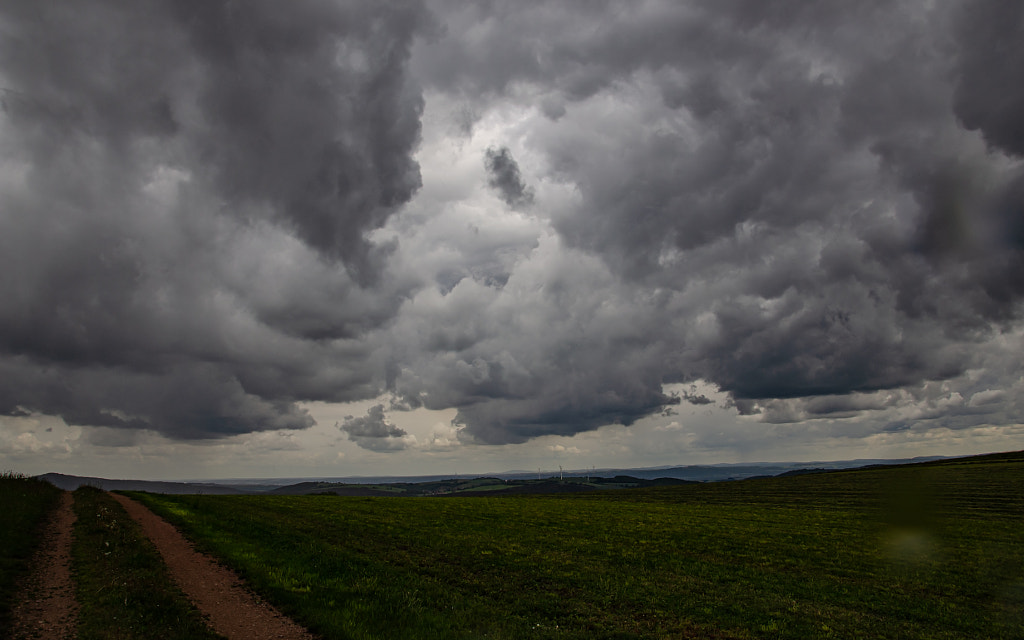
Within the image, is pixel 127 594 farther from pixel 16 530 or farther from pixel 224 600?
pixel 16 530

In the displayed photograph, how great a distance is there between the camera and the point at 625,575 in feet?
78.3

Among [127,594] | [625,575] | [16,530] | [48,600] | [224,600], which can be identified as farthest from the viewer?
[16,530]

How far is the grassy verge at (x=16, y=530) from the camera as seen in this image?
16328mm

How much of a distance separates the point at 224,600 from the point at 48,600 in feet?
16.6

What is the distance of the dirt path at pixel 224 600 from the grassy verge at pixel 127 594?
449mm

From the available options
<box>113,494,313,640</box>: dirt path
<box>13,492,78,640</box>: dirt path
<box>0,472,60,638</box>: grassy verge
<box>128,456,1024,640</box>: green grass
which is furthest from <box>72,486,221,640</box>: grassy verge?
<box>128,456,1024,640</box>: green grass

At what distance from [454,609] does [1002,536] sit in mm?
45022

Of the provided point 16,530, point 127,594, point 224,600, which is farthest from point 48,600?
point 16,530

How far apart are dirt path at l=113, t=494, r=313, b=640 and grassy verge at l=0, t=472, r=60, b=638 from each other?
4586 mm

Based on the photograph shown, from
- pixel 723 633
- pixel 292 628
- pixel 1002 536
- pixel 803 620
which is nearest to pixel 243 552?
pixel 292 628

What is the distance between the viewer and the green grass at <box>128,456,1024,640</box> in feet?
55.4

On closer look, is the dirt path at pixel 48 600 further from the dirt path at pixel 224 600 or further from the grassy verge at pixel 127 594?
the dirt path at pixel 224 600

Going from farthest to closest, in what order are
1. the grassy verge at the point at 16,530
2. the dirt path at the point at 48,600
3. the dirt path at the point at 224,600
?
the grassy verge at the point at 16,530 < the dirt path at the point at 224,600 < the dirt path at the point at 48,600

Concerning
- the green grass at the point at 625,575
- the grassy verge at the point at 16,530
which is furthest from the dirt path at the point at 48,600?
the green grass at the point at 625,575
